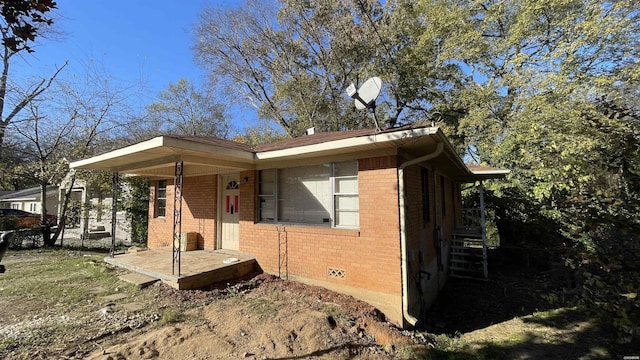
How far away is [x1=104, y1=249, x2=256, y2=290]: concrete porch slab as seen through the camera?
613 centimetres

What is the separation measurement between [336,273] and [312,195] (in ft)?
5.65

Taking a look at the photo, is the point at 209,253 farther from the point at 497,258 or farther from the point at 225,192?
the point at 497,258

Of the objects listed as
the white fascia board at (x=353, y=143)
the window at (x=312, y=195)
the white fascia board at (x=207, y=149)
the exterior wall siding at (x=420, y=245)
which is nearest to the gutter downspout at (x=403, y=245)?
the exterior wall siding at (x=420, y=245)

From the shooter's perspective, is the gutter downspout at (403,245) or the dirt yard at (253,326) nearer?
the dirt yard at (253,326)

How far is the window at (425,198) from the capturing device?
731 cm

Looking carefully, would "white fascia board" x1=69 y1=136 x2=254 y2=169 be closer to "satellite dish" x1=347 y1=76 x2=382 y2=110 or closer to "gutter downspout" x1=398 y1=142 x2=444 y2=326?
"satellite dish" x1=347 y1=76 x2=382 y2=110

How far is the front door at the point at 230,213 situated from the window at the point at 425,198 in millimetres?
4912

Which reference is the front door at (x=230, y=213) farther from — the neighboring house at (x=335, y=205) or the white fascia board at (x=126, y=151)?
the white fascia board at (x=126, y=151)

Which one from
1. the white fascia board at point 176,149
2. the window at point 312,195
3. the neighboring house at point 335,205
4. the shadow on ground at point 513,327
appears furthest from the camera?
the window at point 312,195

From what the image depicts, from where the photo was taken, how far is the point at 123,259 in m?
7.93

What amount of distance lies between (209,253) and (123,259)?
86.9 inches

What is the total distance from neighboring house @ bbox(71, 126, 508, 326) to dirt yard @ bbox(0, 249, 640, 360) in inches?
21.1

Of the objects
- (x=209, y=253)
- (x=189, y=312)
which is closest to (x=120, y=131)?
(x=209, y=253)

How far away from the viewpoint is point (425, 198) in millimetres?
7570
